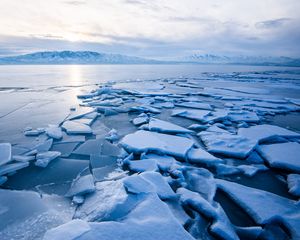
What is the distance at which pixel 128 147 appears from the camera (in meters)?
2.96

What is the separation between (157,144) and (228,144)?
1.17 metres

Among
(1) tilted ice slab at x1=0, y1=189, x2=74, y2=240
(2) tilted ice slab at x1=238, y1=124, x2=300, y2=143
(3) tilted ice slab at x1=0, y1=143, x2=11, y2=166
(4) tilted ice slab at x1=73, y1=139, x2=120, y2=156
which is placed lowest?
(4) tilted ice slab at x1=73, y1=139, x2=120, y2=156

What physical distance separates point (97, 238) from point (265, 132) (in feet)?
11.6

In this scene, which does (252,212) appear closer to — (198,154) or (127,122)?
(198,154)

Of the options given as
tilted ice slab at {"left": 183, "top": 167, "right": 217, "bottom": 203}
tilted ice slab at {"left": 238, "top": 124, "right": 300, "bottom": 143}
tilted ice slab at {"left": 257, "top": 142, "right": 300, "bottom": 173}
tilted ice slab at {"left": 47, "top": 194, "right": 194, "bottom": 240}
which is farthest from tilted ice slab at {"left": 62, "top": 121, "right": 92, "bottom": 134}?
tilted ice slab at {"left": 257, "top": 142, "right": 300, "bottom": 173}

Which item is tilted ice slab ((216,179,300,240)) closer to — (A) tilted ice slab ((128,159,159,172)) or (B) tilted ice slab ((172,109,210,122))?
(A) tilted ice slab ((128,159,159,172))

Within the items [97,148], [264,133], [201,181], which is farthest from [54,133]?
[264,133]

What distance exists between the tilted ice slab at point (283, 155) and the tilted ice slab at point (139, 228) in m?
1.88

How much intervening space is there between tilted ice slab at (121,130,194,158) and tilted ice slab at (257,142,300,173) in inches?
42.5

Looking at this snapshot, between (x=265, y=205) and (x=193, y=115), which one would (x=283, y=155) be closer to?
(x=265, y=205)

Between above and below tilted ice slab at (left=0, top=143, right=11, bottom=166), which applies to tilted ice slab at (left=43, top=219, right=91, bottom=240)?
above

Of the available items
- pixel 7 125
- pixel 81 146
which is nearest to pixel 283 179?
pixel 81 146

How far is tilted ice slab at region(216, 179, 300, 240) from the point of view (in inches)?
65.3

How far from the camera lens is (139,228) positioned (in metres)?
1.42
